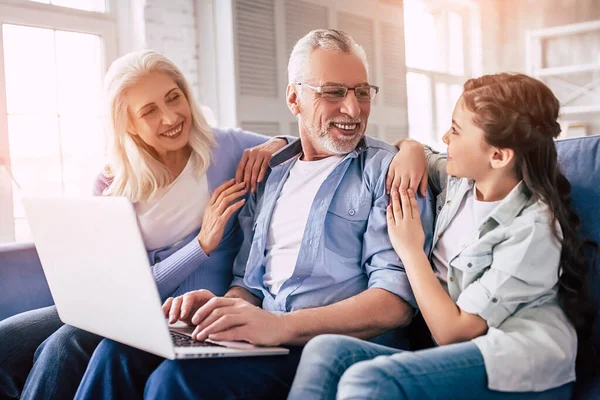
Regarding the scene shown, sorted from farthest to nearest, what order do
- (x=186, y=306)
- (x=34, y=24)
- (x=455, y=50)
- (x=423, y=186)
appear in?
(x=455, y=50)
(x=34, y=24)
(x=423, y=186)
(x=186, y=306)

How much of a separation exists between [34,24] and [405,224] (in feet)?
8.25

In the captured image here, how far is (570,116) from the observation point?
22.2ft

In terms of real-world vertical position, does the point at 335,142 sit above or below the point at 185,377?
above

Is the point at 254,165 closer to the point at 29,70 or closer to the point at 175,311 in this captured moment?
the point at 175,311

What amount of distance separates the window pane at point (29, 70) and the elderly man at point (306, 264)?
6.44 feet

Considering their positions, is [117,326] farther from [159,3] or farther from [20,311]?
[159,3]

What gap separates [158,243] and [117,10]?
219cm

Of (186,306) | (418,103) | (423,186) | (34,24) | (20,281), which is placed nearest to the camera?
(186,306)

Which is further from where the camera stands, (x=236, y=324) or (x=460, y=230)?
(x=460, y=230)

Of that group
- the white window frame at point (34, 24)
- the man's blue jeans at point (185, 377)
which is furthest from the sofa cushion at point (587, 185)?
the white window frame at point (34, 24)

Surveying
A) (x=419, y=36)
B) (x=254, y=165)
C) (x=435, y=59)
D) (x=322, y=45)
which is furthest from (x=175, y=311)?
(x=435, y=59)

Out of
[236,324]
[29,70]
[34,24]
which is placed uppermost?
[34,24]

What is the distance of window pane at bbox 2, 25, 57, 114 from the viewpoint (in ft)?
10.6

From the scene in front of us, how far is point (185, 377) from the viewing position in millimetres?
1294
